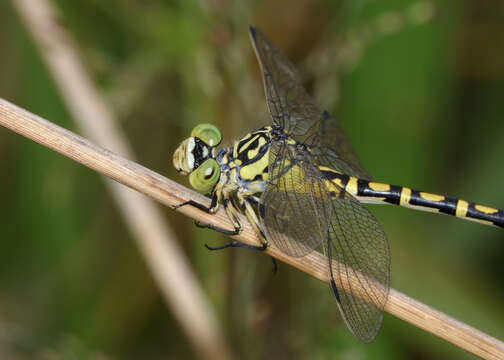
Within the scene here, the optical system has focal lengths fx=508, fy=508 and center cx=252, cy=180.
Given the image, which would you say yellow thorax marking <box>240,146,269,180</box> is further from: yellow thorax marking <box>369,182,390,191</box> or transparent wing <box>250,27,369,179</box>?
yellow thorax marking <box>369,182,390,191</box>

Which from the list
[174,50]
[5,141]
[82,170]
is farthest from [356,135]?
[5,141]

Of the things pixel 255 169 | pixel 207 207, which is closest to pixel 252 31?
pixel 255 169

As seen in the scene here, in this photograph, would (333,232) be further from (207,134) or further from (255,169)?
(207,134)

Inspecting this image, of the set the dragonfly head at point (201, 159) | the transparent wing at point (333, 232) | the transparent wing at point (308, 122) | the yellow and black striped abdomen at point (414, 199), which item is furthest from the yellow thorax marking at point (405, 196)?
the dragonfly head at point (201, 159)

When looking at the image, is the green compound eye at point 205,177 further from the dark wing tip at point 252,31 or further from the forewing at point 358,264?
the dark wing tip at point 252,31

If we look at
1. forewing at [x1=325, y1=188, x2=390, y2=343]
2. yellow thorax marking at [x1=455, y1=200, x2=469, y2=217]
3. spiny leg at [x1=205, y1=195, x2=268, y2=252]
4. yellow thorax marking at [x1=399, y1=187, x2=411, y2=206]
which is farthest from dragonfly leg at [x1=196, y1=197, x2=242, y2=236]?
yellow thorax marking at [x1=455, y1=200, x2=469, y2=217]
